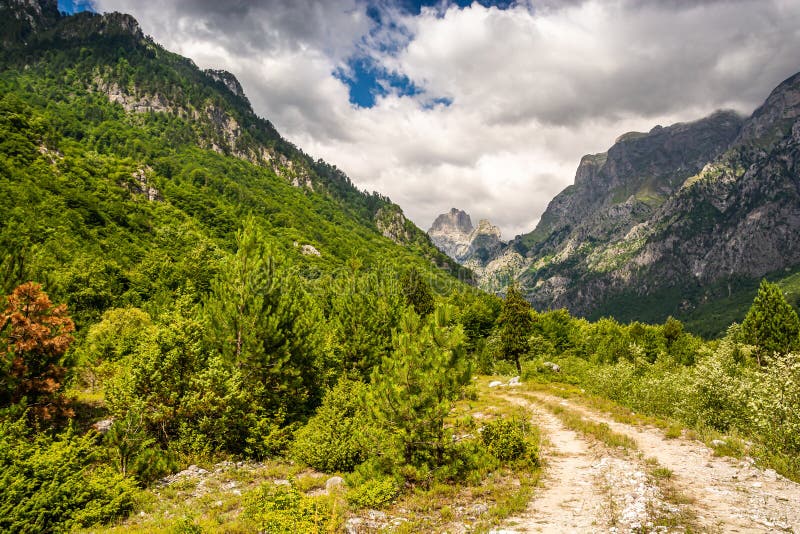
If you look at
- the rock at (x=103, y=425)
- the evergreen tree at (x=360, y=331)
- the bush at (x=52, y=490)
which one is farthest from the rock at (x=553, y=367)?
the bush at (x=52, y=490)

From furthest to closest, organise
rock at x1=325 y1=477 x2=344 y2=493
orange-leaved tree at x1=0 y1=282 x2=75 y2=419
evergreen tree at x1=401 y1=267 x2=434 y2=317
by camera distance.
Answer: evergreen tree at x1=401 y1=267 x2=434 y2=317
orange-leaved tree at x1=0 y1=282 x2=75 y2=419
rock at x1=325 y1=477 x2=344 y2=493

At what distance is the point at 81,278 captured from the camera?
50.5m

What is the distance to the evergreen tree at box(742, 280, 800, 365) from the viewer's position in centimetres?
4484

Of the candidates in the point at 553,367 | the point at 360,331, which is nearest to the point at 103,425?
the point at 360,331

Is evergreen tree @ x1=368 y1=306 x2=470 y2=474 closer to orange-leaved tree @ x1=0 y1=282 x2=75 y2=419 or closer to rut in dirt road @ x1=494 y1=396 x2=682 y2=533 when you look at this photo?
rut in dirt road @ x1=494 y1=396 x2=682 y2=533

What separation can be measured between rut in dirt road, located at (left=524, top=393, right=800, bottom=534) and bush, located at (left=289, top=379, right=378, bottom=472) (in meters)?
11.9

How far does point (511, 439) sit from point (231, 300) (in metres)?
17.4

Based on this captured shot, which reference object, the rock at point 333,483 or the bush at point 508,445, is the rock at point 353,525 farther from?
the bush at point 508,445

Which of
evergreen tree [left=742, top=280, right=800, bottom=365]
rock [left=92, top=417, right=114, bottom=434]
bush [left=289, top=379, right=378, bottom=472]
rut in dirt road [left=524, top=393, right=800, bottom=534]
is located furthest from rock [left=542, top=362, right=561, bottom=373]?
rock [left=92, top=417, right=114, bottom=434]

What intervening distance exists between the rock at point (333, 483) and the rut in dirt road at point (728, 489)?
11.9 metres

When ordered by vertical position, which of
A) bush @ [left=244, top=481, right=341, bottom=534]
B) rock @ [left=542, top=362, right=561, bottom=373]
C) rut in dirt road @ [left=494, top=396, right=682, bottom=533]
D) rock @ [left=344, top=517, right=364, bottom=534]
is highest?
bush @ [left=244, top=481, right=341, bottom=534]

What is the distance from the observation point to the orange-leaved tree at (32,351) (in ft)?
57.3

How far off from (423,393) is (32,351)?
1936 centimetres

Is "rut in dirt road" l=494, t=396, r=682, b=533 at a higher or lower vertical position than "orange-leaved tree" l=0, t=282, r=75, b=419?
lower
